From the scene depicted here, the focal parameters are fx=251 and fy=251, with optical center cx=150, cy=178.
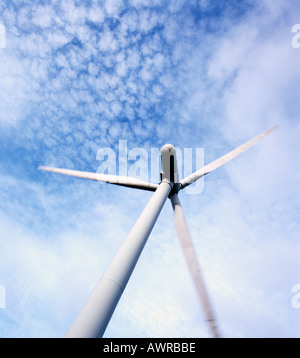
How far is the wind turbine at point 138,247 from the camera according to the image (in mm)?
7824

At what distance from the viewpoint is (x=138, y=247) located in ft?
37.3

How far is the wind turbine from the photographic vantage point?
782cm

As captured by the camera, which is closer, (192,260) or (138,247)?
(138,247)

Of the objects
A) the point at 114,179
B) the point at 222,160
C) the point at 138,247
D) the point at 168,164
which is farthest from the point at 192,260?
the point at 222,160

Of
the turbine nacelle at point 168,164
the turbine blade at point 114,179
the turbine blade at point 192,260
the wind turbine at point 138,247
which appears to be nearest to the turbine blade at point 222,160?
the wind turbine at point 138,247

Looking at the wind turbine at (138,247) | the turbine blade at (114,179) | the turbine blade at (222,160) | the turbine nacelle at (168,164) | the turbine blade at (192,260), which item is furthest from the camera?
the turbine blade at (222,160)

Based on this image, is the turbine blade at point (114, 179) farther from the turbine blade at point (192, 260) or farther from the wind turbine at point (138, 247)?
the turbine blade at point (192, 260)

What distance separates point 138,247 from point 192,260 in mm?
4777

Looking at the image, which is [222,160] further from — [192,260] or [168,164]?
[192,260]
